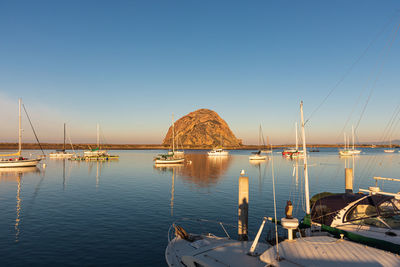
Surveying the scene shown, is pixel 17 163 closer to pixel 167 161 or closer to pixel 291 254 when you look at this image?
pixel 167 161

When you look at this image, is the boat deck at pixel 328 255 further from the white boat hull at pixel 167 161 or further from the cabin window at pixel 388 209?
the white boat hull at pixel 167 161

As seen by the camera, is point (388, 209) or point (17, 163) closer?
point (388, 209)

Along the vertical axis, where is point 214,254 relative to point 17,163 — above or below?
below

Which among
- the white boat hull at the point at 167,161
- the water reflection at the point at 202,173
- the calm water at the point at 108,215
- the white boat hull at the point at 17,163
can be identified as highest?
the white boat hull at the point at 17,163

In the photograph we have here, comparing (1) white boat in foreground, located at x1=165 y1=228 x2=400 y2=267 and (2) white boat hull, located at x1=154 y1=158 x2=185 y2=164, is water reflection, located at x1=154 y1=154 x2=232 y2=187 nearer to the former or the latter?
(2) white boat hull, located at x1=154 y1=158 x2=185 y2=164

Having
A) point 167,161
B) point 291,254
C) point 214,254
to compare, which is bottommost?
point 167,161

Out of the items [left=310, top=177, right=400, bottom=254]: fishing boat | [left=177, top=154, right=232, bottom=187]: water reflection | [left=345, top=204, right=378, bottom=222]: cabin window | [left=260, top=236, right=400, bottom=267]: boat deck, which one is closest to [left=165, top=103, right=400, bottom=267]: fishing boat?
[left=260, top=236, right=400, bottom=267]: boat deck

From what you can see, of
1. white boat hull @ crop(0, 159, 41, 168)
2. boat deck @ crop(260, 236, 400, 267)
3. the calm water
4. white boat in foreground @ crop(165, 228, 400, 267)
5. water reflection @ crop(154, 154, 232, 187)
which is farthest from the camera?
white boat hull @ crop(0, 159, 41, 168)

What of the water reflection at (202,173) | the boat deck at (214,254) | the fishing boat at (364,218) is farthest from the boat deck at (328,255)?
the water reflection at (202,173)

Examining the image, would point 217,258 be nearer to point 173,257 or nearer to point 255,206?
point 173,257

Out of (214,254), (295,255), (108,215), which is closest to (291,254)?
(295,255)

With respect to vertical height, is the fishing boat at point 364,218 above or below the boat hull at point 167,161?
above

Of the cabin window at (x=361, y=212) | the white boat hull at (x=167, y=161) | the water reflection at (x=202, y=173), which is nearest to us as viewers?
the cabin window at (x=361, y=212)

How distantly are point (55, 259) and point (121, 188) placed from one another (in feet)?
84.3
